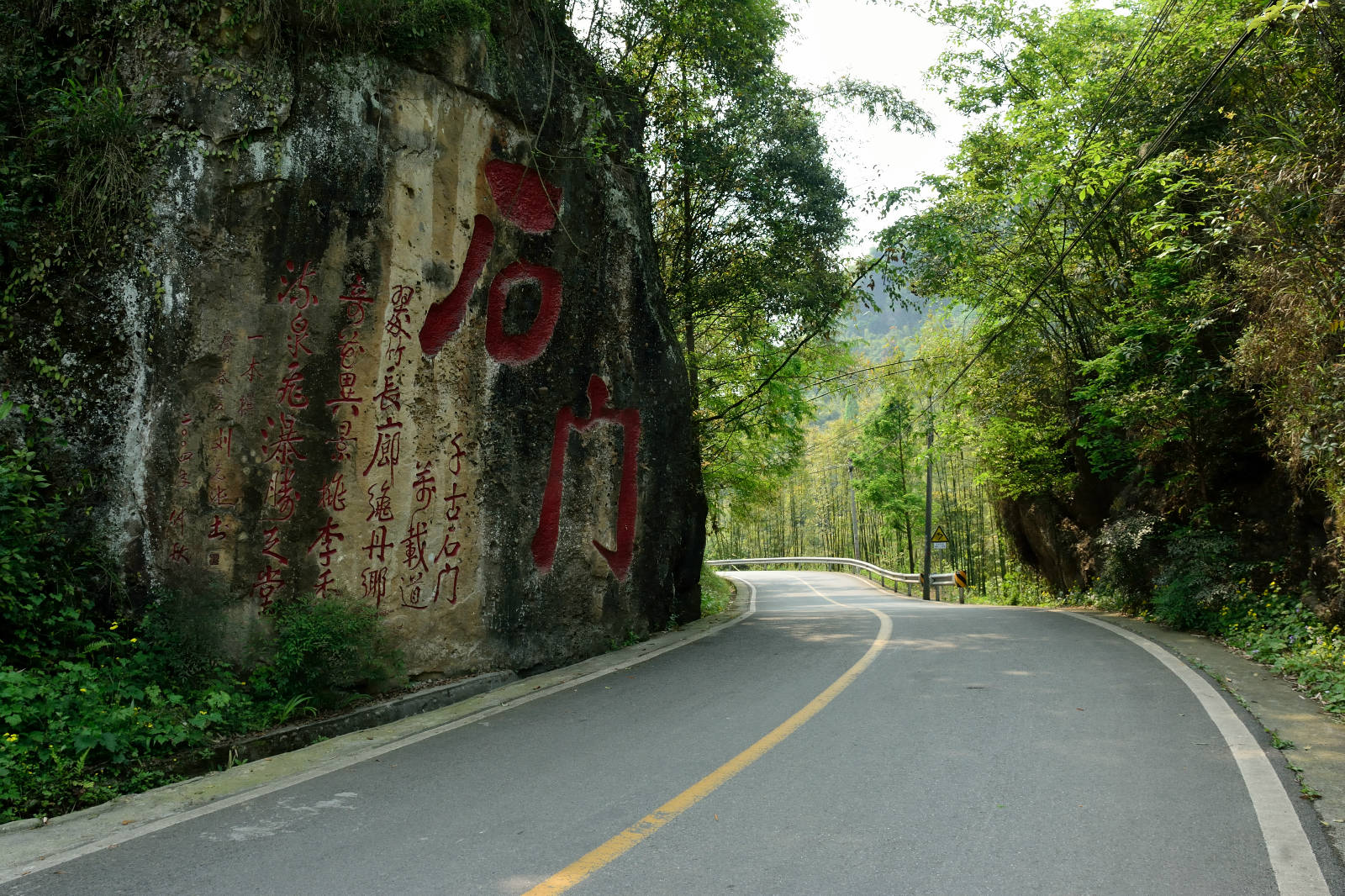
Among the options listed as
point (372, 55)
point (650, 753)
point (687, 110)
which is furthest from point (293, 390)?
point (687, 110)

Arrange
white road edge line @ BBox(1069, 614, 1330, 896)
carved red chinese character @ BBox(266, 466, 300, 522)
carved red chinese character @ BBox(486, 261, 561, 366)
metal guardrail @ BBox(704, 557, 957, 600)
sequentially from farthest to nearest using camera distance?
metal guardrail @ BBox(704, 557, 957, 600)
carved red chinese character @ BBox(486, 261, 561, 366)
carved red chinese character @ BBox(266, 466, 300, 522)
white road edge line @ BBox(1069, 614, 1330, 896)

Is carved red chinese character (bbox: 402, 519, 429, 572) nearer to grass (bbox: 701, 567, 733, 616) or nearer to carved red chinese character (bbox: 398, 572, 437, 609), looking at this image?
carved red chinese character (bbox: 398, 572, 437, 609)

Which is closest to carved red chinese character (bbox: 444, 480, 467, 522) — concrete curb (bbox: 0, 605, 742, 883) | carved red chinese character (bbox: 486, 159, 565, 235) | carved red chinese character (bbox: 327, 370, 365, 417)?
carved red chinese character (bbox: 327, 370, 365, 417)

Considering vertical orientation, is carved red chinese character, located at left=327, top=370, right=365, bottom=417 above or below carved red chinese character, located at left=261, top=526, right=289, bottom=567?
above

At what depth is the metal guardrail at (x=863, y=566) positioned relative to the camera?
27.2 m

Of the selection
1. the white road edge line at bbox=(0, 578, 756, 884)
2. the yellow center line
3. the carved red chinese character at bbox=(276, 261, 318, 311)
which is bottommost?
the white road edge line at bbox=(0, 578, 756, 884)

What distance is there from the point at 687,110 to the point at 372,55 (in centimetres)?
560

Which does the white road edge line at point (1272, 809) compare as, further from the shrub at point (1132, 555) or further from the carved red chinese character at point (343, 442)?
the shrub at point (1132, 555)

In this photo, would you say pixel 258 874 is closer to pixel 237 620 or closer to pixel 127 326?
pixel 237 620

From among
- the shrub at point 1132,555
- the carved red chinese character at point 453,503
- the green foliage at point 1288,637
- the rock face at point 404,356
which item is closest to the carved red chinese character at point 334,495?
the rock face at point 404,356

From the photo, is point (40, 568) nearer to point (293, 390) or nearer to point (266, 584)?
point (266, 584)

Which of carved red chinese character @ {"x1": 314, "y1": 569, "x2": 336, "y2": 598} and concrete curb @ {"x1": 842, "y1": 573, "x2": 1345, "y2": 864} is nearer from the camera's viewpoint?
concrete curb @ {"x1": 842, "y1": 573, "x2": 1345, "y2": 864}

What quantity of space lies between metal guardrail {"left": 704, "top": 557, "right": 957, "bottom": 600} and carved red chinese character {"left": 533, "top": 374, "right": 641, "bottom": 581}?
18.7m

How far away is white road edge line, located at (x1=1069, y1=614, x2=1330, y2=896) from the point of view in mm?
3221
